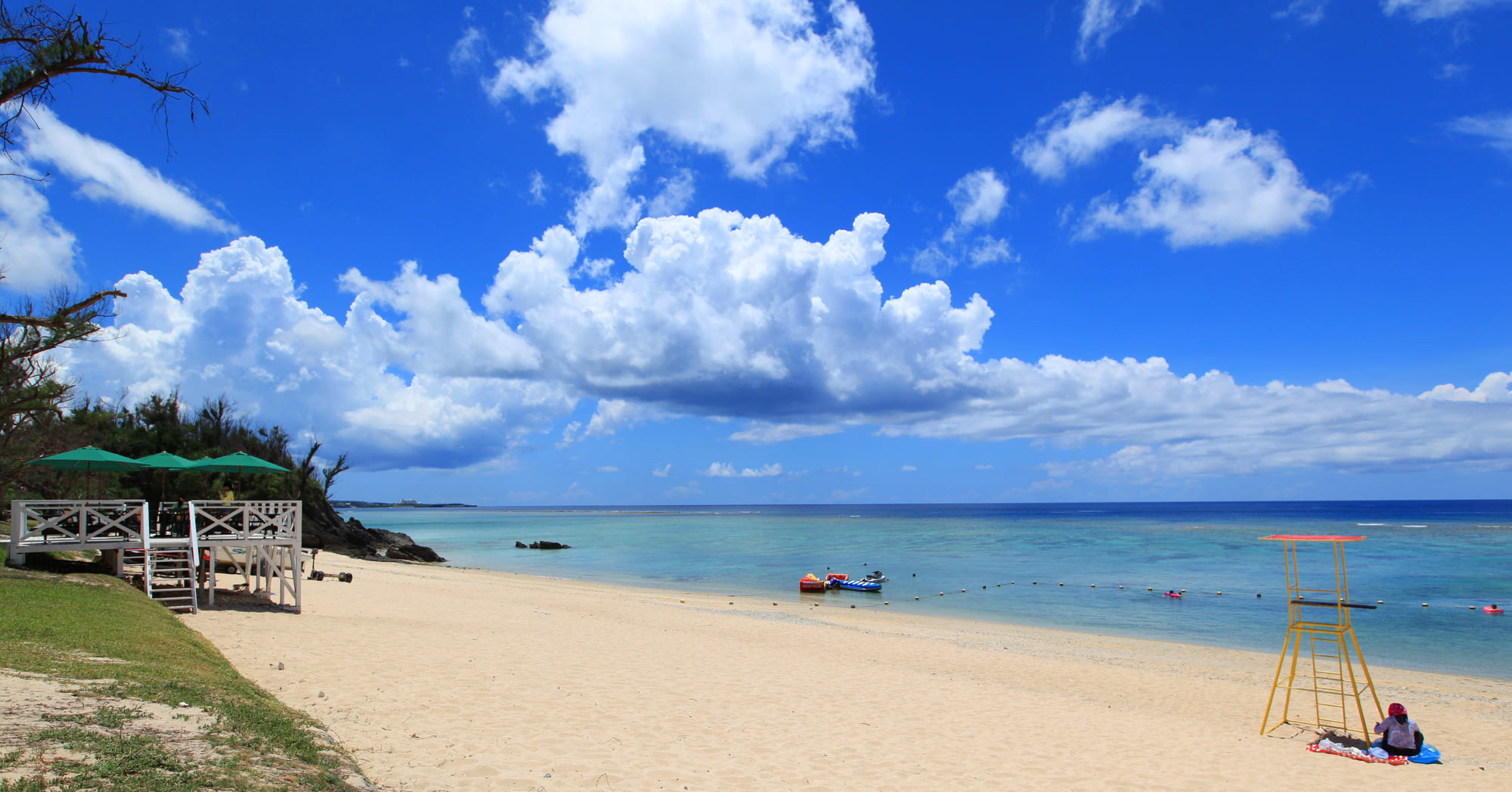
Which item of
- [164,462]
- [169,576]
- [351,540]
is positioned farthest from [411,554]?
[164,462]

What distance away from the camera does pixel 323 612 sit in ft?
57.1

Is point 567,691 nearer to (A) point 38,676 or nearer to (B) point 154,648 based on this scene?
(B) point 154,648

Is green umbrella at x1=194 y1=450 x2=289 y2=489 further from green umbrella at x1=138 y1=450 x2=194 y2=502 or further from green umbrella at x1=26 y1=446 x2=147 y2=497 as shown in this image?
green umbrella at x1=26 y1=446 x2=147 y2=497

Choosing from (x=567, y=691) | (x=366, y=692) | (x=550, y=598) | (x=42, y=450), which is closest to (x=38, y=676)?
(x=366, y=692)

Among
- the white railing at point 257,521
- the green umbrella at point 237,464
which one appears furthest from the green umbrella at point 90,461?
the white railing at point 257,521

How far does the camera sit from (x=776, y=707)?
36.8 feet

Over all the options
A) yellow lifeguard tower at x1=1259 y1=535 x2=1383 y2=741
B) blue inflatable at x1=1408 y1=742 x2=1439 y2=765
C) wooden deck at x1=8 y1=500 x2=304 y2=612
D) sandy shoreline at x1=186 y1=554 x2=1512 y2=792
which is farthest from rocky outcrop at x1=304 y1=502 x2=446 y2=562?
blue inflatable at x1=1408 y1=742 x2=1439 y2=765

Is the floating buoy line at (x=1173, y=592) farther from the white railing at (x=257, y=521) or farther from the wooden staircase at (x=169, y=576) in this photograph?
the wooden staircase at (x=169, y=576)

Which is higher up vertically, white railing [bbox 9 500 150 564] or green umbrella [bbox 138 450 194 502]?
green umbrella [bbox 138 450 194 502]

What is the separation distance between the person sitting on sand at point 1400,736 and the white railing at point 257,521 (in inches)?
819

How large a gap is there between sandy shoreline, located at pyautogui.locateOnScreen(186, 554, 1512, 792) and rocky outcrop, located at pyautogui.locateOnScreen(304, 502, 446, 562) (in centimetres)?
3109

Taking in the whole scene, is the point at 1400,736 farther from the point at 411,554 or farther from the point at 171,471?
the point at 411,554

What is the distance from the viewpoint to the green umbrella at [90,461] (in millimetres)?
16938

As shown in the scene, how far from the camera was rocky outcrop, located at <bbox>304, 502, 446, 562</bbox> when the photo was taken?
48000 millimetres
